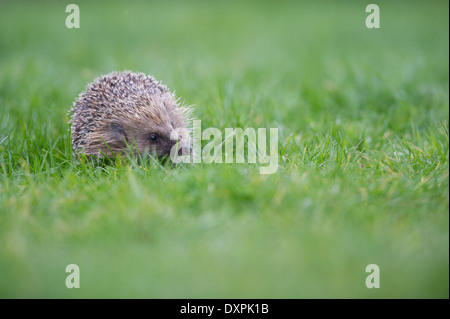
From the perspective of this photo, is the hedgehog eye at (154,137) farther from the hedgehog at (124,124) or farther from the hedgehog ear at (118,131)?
the hedgehog ear at (118,131)

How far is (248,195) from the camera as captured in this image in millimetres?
3770

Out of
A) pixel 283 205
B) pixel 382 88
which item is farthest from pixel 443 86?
pixel 283 205

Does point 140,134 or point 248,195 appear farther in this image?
point 140,134

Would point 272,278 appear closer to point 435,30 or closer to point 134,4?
point 435,30

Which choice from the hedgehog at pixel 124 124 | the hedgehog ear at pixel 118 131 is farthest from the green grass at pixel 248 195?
the hedgehog ear at pixel 118 131

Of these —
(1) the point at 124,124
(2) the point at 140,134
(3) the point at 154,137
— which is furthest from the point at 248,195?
(1) the point at 124,124

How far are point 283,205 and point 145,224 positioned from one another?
1.09m

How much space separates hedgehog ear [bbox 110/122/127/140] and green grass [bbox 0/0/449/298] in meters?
0.47

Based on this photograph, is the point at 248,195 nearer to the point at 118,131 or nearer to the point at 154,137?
the point at 154,137

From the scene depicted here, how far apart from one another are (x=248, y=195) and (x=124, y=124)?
6.66 feet

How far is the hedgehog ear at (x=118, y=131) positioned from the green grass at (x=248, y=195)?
47 cm

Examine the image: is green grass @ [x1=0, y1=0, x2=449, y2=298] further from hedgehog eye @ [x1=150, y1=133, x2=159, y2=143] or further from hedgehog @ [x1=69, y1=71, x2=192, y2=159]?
→ hedgehog eye @ [x1=150, y1=133, x2=159, y2=143]

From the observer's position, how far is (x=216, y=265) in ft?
10.2

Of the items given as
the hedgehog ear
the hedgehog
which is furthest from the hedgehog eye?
the hedgehog ear
